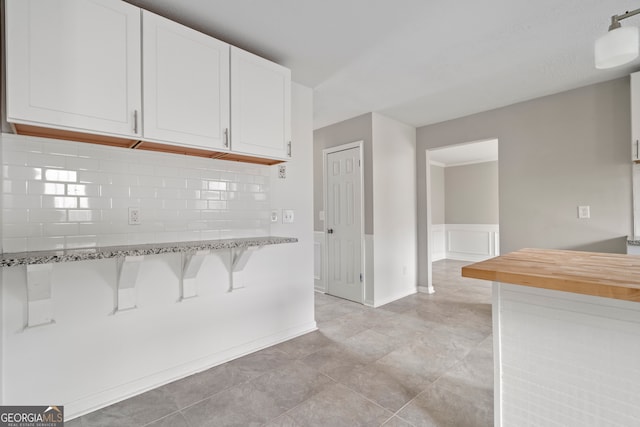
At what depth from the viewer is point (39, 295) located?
1588 mm

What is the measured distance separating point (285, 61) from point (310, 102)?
1.87 ft

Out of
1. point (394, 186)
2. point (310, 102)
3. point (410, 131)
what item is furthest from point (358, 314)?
point (410, 131)

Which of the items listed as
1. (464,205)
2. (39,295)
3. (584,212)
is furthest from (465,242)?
(39,295)

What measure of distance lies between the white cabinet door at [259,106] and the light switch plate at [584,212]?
3.13m

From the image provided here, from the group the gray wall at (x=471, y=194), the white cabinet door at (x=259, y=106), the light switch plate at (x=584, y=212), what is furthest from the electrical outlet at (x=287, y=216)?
the gray wall at (x=471, y=194)

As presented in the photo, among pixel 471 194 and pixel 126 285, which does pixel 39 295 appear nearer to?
pixel 126 285

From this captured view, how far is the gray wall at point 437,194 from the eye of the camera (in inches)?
297

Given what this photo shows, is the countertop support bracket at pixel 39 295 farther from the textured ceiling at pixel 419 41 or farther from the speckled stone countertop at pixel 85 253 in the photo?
the textured ceiling at pixel 419 41

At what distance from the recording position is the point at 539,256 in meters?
1.59

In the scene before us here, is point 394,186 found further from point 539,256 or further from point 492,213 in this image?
point 492,213

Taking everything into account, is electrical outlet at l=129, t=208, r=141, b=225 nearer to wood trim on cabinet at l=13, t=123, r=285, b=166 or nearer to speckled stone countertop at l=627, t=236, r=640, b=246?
wood trim on cabinet at l=13, t=123, r=285, b=166

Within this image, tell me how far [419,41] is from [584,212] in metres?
2.55

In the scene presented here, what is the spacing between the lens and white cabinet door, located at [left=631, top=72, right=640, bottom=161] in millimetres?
2613

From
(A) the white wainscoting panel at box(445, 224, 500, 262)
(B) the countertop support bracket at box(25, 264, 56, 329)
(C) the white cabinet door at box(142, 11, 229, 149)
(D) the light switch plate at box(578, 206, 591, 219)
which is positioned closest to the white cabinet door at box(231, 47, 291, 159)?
(C) the white cabinet door at box(142, 11, 229, 149)
